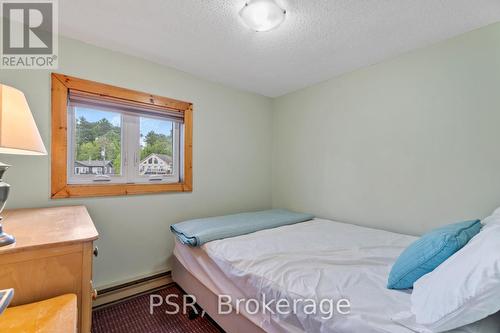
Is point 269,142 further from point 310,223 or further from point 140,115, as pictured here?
point 140,115

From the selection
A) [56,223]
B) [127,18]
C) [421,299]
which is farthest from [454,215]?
[127,18]

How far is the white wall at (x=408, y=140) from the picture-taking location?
1.68 metres

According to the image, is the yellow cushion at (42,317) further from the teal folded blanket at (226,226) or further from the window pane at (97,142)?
the window pane at (97,142)

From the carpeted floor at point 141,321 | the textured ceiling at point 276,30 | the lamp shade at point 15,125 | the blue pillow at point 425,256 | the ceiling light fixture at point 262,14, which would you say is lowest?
the carpeted floor at point 141,321

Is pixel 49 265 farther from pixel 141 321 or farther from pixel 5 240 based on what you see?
pixel 141 321

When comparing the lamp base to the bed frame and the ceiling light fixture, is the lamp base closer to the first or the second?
the bed frame

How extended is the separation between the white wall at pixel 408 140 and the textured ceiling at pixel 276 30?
0.70 ft

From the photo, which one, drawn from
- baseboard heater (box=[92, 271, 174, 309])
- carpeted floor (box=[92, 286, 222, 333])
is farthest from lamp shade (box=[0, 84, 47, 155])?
baseboard heater (box=[92, 271, 174, 309])

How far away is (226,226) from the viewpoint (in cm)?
200

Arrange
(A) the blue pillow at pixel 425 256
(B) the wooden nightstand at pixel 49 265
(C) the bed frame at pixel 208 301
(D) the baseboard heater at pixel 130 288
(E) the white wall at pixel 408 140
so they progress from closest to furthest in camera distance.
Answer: (B) the wooden nightstand at pixel 49 265 < (A) the blue pillow at pixel 425 256 < (C) the bed frame at pixel 208 301 < (E) the white wall at pixel 408 140 < (D) the baseboard heater at pixel 130 288

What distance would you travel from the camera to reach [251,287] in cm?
132

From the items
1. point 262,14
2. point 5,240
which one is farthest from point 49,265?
point 262,14

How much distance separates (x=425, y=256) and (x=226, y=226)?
54.5 inches

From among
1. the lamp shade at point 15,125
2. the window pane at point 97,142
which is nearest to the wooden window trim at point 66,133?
the window pane at point 97,142
